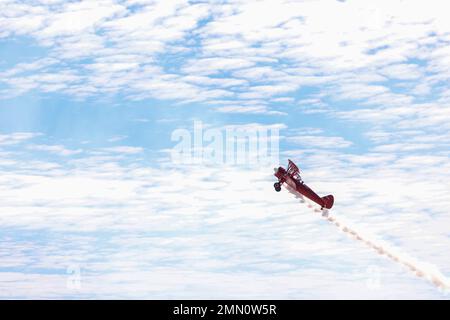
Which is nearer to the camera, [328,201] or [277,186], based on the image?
[277,186]

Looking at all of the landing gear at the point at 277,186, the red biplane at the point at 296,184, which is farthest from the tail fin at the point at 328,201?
the landing gear at the point at 277,186

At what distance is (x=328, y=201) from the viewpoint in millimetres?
128250

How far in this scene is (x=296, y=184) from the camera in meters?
122

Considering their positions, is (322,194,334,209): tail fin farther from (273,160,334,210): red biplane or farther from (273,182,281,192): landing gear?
(273,182,281,192): landing gear

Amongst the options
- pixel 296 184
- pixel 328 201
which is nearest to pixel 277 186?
pixel 296 184

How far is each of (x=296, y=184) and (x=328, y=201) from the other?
1147 centimetres

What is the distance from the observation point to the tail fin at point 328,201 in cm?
12746

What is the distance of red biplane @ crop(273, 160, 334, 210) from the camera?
11688cm

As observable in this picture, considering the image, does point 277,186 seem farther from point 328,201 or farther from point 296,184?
point 328,201

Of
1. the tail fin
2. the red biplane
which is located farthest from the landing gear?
the tail fin

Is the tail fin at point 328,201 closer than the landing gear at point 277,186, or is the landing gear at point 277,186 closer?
the landing gear at point 277,186

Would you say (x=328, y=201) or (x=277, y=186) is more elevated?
(x=277, y=186)

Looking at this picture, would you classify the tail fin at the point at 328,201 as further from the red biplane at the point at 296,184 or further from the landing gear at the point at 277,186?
the landing gear at the point at 277,186
